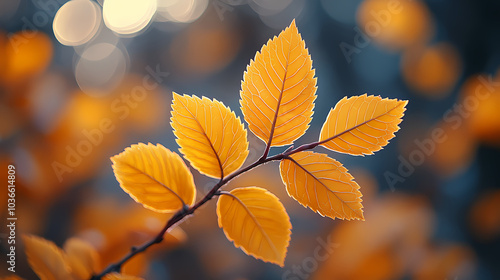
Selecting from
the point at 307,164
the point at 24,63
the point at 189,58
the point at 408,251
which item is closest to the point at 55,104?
the point at 24,63

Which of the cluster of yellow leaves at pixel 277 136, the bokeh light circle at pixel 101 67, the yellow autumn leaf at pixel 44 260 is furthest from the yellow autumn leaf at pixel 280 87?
the bokeh light circle at pixel 101 67

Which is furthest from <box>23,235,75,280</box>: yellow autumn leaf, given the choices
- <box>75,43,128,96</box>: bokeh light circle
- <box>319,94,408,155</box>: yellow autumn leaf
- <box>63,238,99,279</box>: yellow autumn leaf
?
<box>75,43,128,96</box>: bokeh light circle

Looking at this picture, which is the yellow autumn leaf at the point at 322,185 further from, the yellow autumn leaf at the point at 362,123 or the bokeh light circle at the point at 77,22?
the bokeh light circle at the point at 77,22

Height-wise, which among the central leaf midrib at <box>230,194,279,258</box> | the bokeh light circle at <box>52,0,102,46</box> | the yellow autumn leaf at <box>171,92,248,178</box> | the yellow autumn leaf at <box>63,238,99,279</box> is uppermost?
the bokeh light circle at <box>52,0,102,46</box>

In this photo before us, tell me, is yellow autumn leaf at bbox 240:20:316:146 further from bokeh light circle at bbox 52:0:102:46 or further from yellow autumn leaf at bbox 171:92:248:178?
bokeh light circle at bbox 52:0:102:46

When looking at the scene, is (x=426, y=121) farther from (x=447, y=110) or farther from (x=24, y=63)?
(x=24, y=63)
